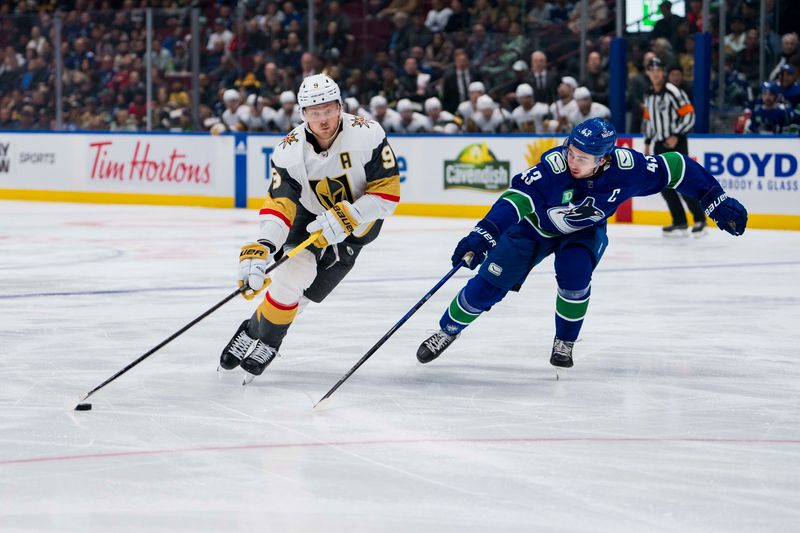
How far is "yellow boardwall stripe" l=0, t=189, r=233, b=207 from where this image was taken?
52.1ft

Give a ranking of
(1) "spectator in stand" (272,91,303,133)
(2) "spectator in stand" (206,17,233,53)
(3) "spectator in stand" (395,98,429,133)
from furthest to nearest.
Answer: (2) "spectator in stand" (206,17,233,53) → (1) "spectator in stand" (272,91,303,133) → (3) "spectator in stand" (395,98,429,133)

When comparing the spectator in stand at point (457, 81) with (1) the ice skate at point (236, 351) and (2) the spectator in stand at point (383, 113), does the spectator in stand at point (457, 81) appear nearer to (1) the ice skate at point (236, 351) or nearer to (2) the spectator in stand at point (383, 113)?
(2) the spectator in stand at point (383, 113)

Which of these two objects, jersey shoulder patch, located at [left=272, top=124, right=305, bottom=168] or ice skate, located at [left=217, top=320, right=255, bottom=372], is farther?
ice skate, located at [left=217, top=320, right=255, bottom=372]

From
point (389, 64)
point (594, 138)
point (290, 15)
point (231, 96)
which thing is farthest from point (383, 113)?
point (594, 138)

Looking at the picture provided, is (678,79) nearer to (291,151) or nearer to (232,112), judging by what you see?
(232,112)

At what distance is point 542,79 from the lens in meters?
13.7

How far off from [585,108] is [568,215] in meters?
8.37

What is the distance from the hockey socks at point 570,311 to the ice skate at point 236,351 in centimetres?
121

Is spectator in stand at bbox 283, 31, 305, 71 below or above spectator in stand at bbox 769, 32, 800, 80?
below

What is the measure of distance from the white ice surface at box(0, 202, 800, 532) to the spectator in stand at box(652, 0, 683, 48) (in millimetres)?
5055

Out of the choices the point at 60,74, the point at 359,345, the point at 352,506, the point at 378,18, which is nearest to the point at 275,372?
the point at 359,345

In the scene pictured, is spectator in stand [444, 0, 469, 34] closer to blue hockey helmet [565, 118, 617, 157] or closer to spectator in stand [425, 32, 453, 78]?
spectator in stand [425, 32, 453, 78]

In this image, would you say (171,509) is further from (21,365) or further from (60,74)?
(60,74)

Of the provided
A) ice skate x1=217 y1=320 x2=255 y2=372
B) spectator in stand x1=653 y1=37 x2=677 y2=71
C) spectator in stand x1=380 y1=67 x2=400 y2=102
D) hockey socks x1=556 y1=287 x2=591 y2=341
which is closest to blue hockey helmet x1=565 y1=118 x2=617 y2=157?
hockey socks x1=556 y1=287 x2=591 y2=341
